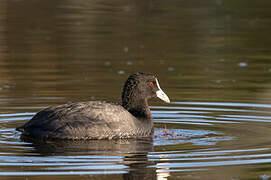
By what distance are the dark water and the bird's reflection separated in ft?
0.05

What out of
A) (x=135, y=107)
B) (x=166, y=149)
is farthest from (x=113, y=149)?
(x=135, y=107)

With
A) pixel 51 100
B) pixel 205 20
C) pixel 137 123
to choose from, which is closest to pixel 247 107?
pixel 137 123

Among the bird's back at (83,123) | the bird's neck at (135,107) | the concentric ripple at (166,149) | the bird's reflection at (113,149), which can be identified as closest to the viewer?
the concentric ripple at (166,149)

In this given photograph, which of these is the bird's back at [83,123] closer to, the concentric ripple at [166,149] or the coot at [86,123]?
the coot at [86,123]

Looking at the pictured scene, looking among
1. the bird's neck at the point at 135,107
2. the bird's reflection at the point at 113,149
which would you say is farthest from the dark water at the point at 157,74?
the bird's neck at the point at 135,107

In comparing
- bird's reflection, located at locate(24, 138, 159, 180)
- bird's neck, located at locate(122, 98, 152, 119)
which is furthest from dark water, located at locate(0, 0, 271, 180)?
bird's neck, located at locate(122, 98, 152, 119)

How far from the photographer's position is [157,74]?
1861 cm

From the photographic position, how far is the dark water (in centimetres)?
961

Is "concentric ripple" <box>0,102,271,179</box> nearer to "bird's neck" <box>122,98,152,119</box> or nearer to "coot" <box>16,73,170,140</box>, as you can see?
Answer: "coot" <box>16,73,170,140</box>

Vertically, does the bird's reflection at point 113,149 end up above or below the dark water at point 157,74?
below

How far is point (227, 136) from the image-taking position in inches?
457

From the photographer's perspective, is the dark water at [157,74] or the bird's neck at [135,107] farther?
the bird's neck at [135,107]

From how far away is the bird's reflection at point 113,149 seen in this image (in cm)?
955

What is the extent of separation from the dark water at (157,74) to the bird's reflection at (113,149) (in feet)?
0.05
